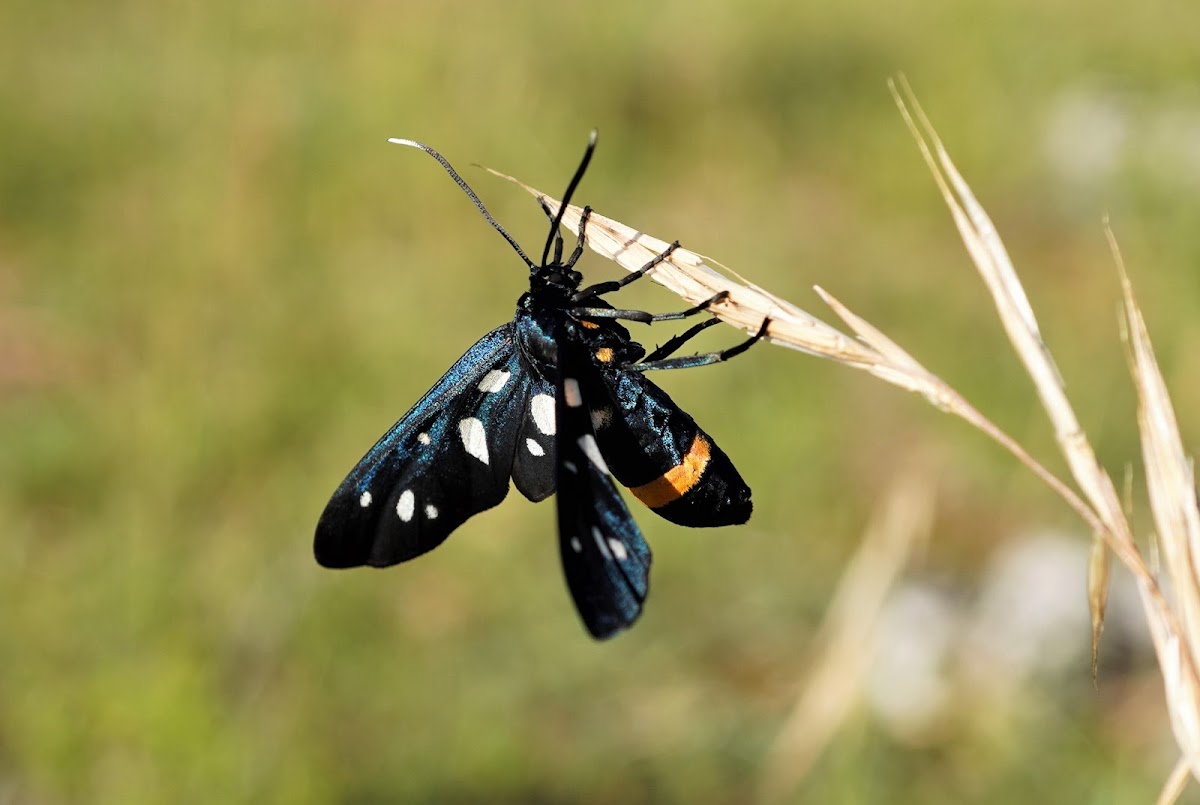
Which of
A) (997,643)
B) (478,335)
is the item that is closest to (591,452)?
(997,643)

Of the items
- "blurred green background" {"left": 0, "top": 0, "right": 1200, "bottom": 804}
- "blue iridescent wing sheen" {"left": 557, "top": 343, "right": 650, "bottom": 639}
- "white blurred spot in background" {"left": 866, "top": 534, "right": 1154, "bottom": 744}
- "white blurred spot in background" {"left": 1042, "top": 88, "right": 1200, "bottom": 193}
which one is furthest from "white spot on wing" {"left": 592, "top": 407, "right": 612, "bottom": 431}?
"white blurred spot in background" {"left": 1042, "top": 88, "right": 1200, "bottom": 193}

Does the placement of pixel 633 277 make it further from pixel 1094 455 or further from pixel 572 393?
pixel 1094 455

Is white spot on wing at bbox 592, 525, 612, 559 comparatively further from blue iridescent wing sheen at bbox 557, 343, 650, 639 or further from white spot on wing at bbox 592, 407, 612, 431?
white spot on wing at bbox 592, 407, 612, 431

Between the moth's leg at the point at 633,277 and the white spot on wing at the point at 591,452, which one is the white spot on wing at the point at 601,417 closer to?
the moth's leg at the point at 633,277

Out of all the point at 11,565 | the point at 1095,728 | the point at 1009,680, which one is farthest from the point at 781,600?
the point at 11,565

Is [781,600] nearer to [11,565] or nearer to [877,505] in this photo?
[877,505]
